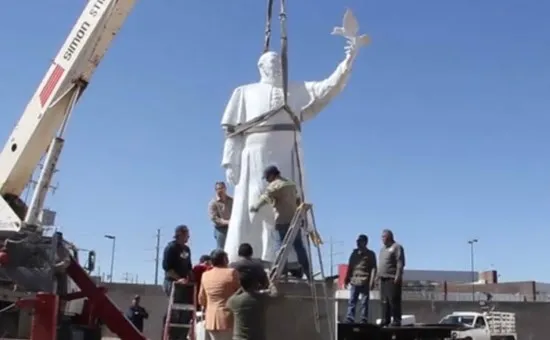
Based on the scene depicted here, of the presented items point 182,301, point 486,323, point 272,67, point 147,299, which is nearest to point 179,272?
point 182,301

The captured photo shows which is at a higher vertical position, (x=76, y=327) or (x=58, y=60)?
(x=58, y=60)

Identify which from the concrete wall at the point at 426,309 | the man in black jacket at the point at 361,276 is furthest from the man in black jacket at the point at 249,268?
the concrete wall at the point at 426,309

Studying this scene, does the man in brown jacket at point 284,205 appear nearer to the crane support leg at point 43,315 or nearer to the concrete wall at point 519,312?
the crane support leg at point 43,315

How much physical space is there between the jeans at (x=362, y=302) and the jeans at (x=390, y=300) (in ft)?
0.89

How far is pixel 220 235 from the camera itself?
1180 cm

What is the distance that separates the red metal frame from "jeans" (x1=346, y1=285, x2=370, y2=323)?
3004 mm

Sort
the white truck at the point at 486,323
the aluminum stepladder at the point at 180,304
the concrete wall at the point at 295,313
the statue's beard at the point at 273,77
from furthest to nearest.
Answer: the white truck at the point at 486,323 < the statue's beard at the point at 273,77 < the aluminum stepladder at the point at 180,304 < the concrete wall at the point at 295,313

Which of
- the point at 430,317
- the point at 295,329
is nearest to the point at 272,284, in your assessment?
the point at 295,329

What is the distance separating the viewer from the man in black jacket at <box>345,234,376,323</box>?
11.0 meters

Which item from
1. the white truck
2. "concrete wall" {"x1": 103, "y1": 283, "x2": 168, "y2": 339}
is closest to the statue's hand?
"concrete wall" {"x1": 103, "y1": 283, "x2": 168, "y2": 339}

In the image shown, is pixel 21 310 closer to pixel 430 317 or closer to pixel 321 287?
pixel 321 287

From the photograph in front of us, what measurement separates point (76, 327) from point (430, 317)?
20004mm

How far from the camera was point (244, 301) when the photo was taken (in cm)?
643

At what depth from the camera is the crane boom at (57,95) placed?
13.1 metres
